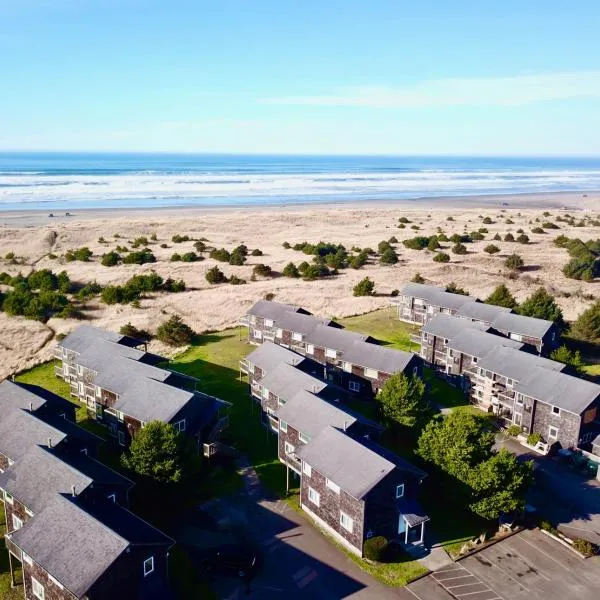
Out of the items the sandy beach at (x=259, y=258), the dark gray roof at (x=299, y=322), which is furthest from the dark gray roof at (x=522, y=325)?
the sandy beach at (x=259, y=258)

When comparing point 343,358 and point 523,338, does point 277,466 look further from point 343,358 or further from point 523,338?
point 523,338

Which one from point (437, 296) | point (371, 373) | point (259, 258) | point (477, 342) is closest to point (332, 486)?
point (371, 373)

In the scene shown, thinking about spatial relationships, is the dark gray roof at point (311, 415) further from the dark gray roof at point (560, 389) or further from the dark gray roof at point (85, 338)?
the dark gray roof at point (85, 338)

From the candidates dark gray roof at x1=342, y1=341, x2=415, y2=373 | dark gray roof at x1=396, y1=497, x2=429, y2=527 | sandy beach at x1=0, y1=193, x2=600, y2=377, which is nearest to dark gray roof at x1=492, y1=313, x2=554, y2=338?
dark gray roof at x1=342, y1=341, x2=415, y2=373

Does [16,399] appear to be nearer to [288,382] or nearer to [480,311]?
[288,382]

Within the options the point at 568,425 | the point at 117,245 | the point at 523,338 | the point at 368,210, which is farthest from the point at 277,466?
the point at 368,210
